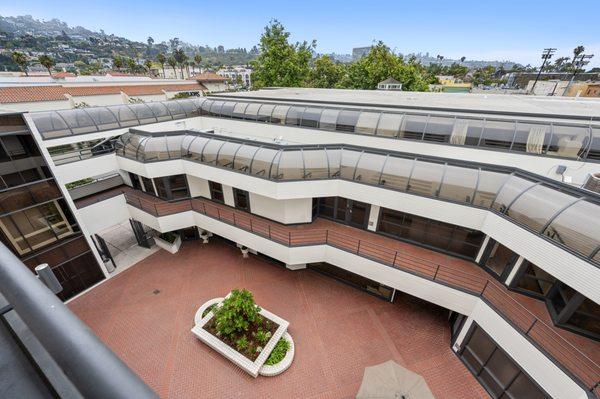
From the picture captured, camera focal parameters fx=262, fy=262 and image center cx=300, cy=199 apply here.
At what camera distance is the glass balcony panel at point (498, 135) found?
14977 mm

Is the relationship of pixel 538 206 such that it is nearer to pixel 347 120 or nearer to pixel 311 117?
pixel 347 120

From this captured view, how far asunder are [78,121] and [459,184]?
26265 millimetres

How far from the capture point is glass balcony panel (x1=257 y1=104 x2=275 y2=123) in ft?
73.0

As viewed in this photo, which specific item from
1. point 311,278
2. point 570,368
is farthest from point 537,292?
point 311,278

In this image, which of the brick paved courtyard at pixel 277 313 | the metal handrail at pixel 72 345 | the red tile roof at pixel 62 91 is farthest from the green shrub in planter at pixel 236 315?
the red tile roof at pixel 62 91

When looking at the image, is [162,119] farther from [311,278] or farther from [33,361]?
[33,361]

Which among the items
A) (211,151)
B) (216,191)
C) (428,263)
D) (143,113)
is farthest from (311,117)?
(143,113)

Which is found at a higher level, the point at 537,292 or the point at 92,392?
the point at 92,392

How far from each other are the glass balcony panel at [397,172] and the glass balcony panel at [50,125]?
22462mm

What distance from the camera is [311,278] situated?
18.8 meters

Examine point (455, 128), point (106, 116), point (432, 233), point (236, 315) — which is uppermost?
point (455, 128)

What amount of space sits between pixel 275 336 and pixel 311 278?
5430mm

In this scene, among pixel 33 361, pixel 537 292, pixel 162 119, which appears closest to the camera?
pixel 33 361

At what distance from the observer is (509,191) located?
12.3 m
